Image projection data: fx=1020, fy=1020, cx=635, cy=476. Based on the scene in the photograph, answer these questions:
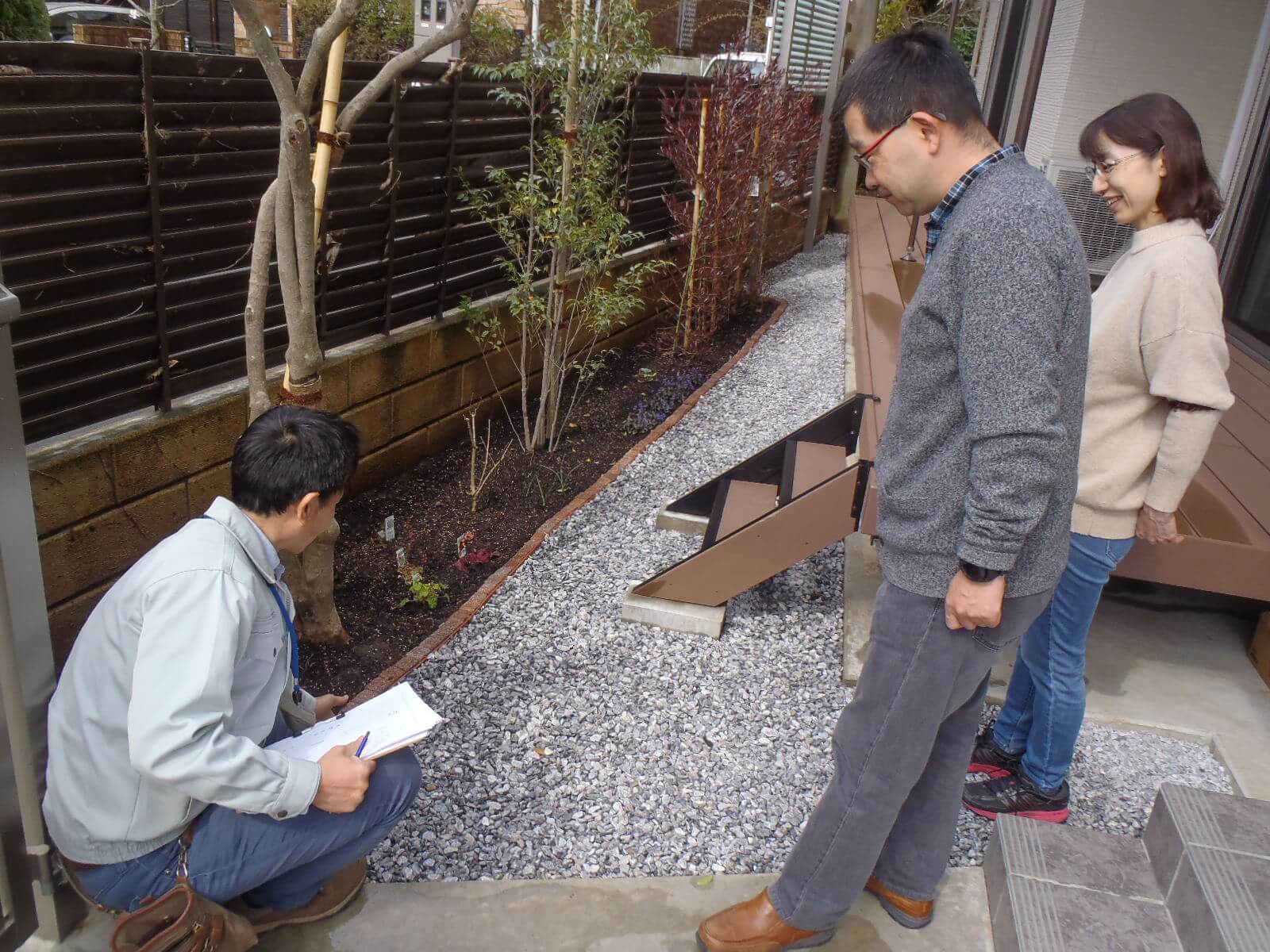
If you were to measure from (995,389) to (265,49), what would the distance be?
1.95m

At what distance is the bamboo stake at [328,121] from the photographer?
283cm

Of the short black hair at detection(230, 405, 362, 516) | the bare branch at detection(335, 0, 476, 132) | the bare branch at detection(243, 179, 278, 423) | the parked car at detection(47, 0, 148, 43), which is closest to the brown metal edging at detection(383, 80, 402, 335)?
the bare branch at detection(335, 0, 476, 132)

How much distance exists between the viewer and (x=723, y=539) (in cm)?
339

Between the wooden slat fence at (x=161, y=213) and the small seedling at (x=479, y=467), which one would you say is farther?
the small seedling at (x=479, y=467)

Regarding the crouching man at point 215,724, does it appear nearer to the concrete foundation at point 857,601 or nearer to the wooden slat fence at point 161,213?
the wooden slat fence at point 161,213

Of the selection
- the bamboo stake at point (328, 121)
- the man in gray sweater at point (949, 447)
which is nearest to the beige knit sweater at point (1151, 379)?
the man in gray sweater at point (949, 447)

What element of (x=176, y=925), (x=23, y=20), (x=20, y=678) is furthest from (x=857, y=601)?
(x=23, y=20)

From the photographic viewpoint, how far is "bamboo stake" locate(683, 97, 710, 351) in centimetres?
685

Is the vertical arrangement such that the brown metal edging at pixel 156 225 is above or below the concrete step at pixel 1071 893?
above

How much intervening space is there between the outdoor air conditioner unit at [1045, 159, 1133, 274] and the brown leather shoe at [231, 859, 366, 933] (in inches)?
231

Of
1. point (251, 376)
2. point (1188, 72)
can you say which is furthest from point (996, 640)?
point (1188, 72)

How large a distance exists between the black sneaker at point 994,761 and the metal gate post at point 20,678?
228 centimetres

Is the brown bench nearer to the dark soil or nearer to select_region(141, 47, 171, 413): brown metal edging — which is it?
the dark soil

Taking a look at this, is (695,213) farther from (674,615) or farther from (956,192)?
(956,192)
